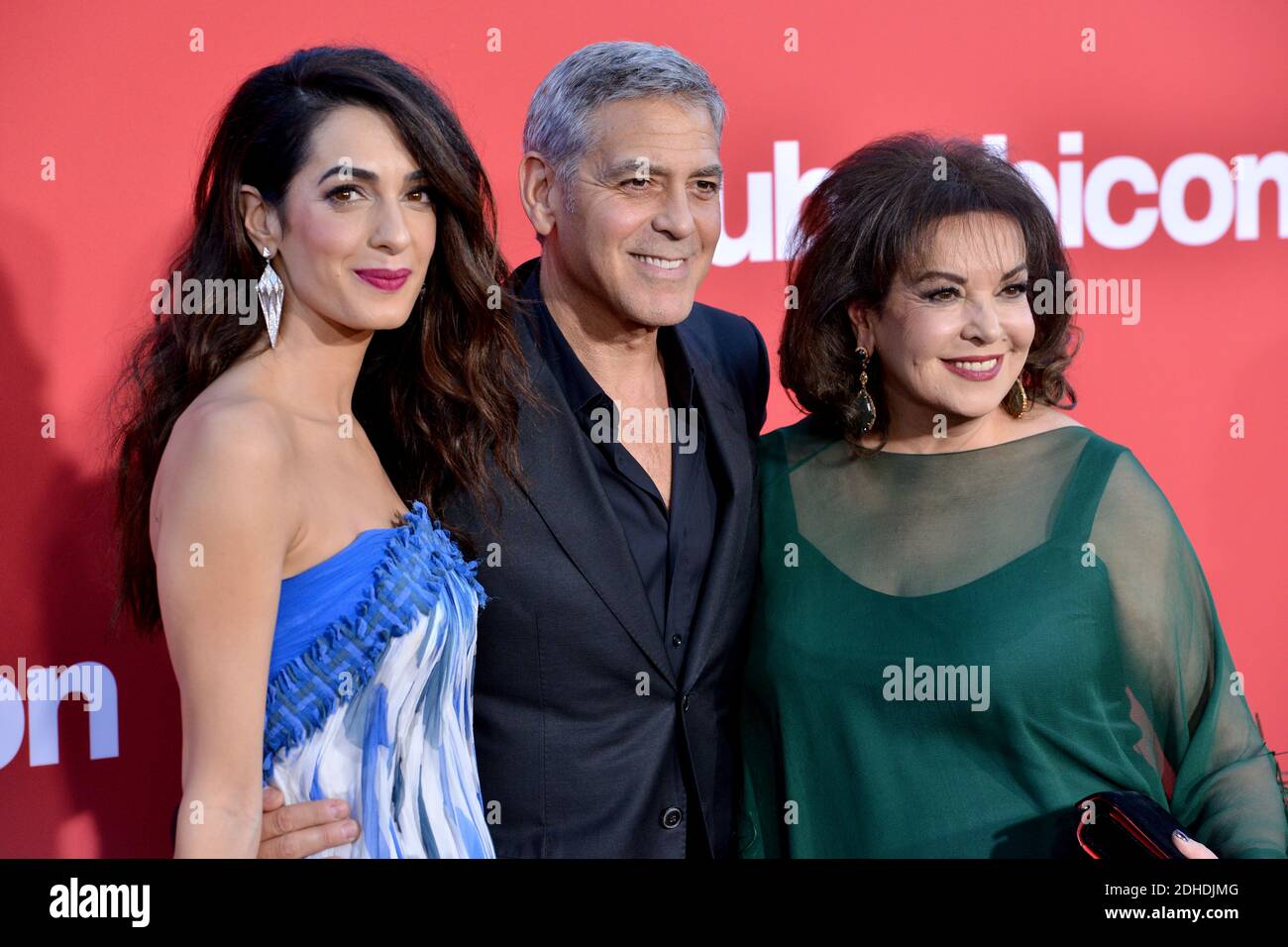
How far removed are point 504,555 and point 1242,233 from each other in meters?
1.95

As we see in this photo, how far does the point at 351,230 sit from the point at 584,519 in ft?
1.78

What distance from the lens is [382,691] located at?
1.66 metres

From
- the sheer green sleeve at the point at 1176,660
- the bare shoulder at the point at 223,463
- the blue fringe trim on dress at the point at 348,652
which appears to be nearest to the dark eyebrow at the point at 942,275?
the sheer green sleeve at the point at 1176,660

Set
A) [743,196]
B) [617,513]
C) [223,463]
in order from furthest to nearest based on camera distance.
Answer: [743,196], [617,513], [223,463]

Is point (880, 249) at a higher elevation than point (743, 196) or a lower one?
lower

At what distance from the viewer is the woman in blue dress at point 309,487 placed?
5.08ft

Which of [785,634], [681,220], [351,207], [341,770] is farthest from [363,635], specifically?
[681,220]

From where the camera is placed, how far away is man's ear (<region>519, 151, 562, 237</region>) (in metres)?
2.10

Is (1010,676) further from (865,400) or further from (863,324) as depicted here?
(863,324)

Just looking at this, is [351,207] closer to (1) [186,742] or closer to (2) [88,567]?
(1) [186,742]

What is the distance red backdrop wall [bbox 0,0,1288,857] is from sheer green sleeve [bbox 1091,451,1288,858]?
3.34ft

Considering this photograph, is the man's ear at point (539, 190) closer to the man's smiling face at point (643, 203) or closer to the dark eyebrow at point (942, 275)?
the man's smiling face at point (643, 203)

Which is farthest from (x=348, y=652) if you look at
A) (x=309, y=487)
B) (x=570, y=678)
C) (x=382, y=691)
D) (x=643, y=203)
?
(x=643, y=203)

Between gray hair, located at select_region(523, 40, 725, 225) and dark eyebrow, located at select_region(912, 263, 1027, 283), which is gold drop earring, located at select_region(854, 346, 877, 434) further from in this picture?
gray hair, located at select_region(523, 40, 725, 225)
